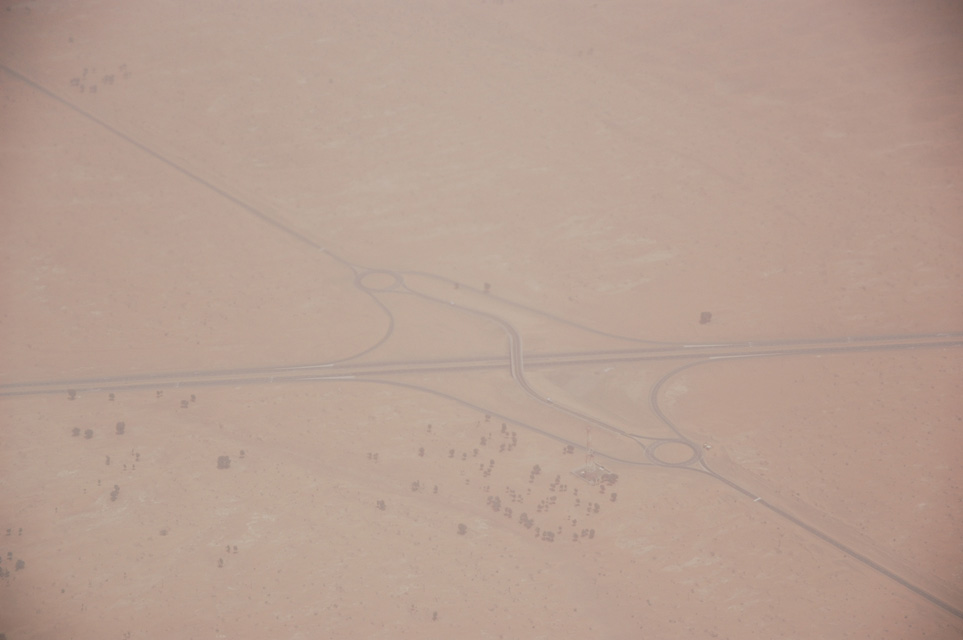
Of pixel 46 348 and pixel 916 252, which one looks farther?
pixel 916 252

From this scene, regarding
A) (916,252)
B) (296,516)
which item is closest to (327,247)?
(296,516)

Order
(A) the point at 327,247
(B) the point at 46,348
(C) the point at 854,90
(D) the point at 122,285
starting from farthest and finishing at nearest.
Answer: (C) the point at 854,90
(A) the point at 327,247
(D) the point at 122,285
(B) the point at 46,348

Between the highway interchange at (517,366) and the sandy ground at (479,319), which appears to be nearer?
the sandy ground at (479,319)

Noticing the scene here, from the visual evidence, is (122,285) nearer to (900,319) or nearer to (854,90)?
(900,319)

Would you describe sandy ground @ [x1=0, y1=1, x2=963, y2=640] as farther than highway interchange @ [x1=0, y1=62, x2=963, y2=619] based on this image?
No

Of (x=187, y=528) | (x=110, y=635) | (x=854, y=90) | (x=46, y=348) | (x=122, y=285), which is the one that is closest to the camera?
(x=110, y=635)

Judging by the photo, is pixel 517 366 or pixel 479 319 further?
pixel 479 319

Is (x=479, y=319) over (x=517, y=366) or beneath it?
over

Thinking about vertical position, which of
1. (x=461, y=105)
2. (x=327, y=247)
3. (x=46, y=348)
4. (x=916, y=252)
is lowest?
(x=46, y=348)
